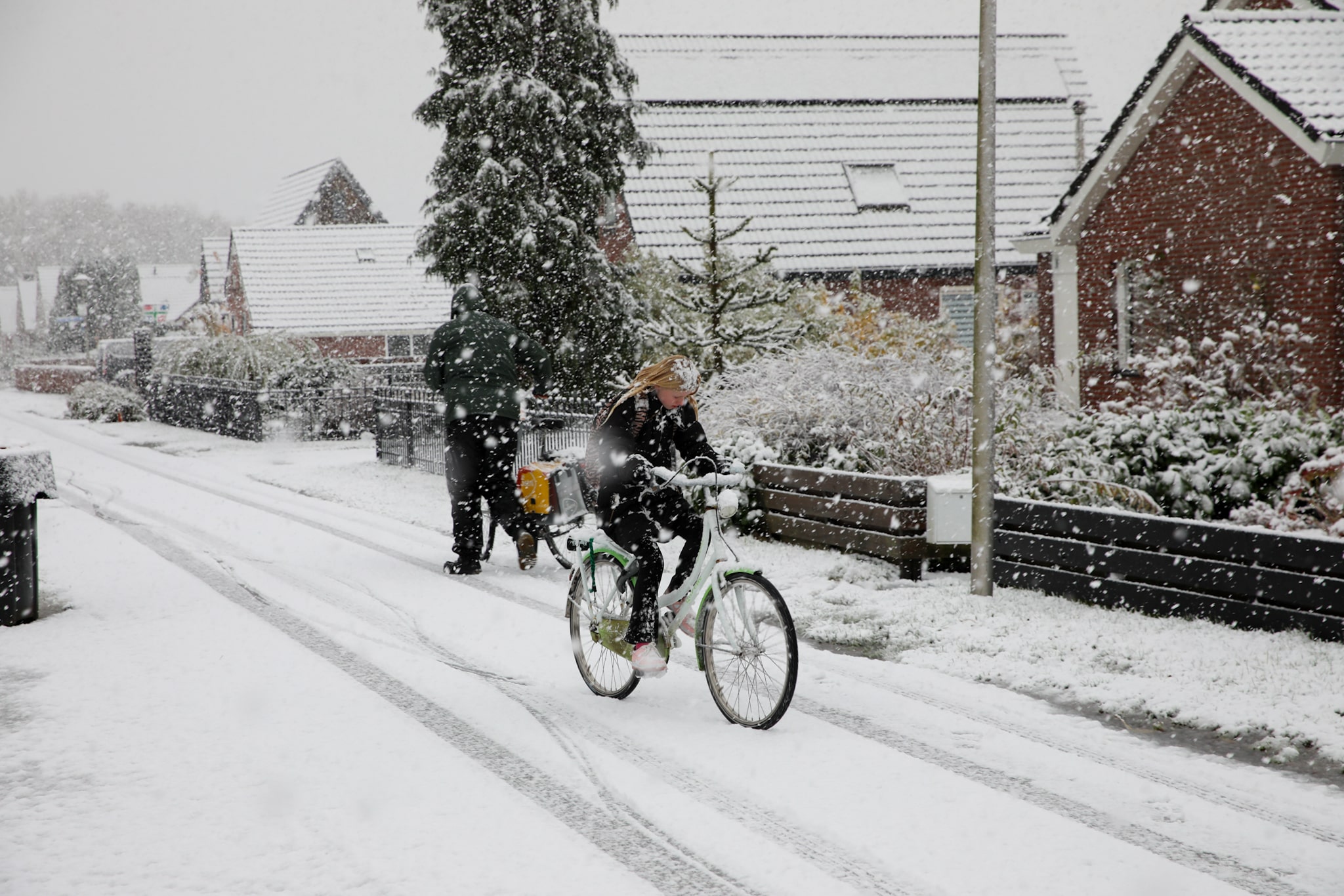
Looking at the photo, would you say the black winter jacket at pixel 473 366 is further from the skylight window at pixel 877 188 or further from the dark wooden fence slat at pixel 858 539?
the skylight window at pixel 877 188

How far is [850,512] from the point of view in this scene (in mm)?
9289

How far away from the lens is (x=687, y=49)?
102 feet

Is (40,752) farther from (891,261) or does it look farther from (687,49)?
(687,49)

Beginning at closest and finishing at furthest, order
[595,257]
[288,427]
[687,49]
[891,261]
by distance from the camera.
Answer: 1. [595,257]
2. [288,427]
3. [891,261]
4. [687,49]

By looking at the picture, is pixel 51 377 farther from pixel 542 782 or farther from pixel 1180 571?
pixel 542 782

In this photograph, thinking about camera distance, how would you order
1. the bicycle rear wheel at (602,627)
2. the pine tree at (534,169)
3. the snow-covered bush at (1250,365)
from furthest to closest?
1. the pine tree at (534,169)
2. the snow-covered bush at (1250,365)
3. the bicycle rear wheel at (602,627)

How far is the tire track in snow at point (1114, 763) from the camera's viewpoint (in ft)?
13.6

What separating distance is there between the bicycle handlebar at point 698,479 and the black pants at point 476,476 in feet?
13.3

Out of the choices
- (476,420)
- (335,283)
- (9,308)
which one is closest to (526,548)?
(476,420)

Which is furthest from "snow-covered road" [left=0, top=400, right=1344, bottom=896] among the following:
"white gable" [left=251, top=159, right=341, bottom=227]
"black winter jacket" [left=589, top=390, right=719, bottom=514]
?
"white gable" [left=251, top=159, right=341, bottom=227]

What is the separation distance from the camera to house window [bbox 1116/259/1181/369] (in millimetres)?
16562

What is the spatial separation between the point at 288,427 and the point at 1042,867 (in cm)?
2158

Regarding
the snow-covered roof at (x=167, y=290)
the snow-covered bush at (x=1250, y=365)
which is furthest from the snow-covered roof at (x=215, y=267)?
the snow-covered bush at (x=1250, y=365)

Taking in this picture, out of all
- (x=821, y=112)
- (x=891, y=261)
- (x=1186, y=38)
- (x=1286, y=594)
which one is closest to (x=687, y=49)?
(x=821, y=112)
